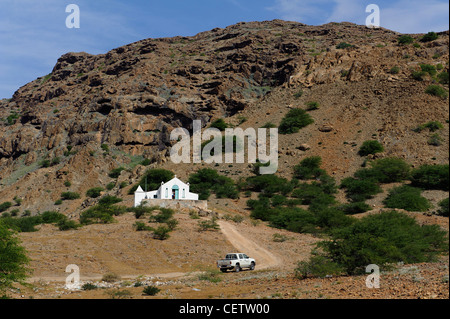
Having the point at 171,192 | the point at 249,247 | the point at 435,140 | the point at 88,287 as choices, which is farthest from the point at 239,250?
the point at 435,140

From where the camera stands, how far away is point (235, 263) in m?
23.1

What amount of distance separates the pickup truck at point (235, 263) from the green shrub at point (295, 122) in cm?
3815

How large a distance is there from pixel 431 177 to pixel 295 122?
21804mm

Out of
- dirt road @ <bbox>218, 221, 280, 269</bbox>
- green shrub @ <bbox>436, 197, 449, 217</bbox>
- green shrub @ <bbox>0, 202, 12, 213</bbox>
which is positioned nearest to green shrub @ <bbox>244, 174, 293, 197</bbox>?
dirt road @ <bbox>218, 221, 280, 269</bbox>

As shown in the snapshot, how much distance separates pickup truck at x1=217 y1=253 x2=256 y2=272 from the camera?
23.1 meters

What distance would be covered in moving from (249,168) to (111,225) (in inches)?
1000

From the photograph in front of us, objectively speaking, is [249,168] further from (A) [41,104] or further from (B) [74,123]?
(A) [41,104]

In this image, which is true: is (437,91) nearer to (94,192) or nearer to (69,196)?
(94,192)

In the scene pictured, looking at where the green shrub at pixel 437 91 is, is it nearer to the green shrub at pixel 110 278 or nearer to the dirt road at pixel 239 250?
the dirt road at pixel 239 250

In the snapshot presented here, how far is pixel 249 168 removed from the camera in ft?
181

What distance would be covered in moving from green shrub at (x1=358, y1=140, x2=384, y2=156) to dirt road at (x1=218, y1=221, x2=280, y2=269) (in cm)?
2335

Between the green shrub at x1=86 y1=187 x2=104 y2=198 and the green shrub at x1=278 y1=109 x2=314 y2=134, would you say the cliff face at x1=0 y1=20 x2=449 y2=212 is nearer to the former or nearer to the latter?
the green shrub at x1=278 y1=109 x2=314 y2=134
